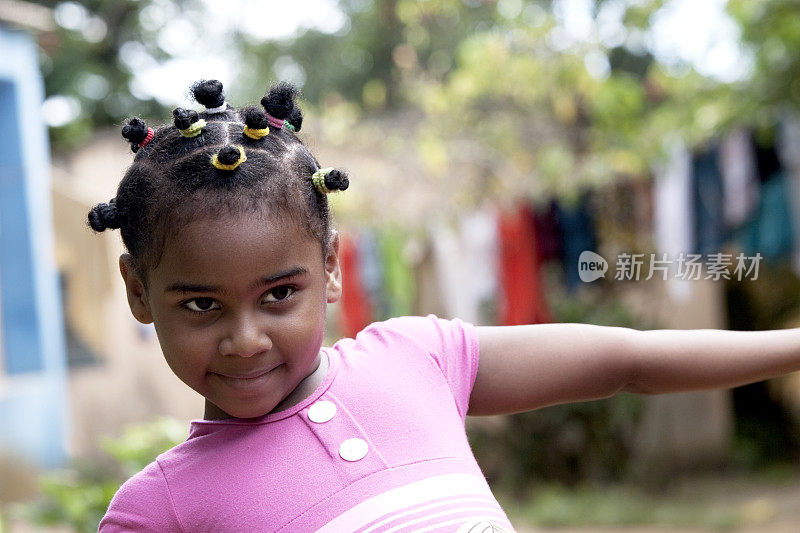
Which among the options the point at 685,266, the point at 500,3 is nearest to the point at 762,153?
the point at 685,266

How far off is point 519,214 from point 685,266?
53.7 inches

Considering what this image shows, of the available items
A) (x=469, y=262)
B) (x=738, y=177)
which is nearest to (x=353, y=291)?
(x=469, y=262)

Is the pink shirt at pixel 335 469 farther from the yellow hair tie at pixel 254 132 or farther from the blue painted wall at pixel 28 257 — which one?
the blue painted wall at pixel 28 257

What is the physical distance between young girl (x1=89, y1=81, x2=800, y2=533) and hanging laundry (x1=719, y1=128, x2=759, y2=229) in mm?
4352

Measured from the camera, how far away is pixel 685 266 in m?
5.86

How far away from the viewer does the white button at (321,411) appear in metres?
1.33

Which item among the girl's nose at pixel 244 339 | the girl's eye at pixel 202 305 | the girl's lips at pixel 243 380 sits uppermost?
the girl's eye at pixel 202 305

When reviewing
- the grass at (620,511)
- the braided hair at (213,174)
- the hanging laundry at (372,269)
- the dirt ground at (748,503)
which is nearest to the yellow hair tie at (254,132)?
the braided hair at (213,174)

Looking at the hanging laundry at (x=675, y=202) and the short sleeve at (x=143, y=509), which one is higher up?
the hanging laundry at (x=675, y=202)

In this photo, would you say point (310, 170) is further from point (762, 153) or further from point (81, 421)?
point (81, 421)

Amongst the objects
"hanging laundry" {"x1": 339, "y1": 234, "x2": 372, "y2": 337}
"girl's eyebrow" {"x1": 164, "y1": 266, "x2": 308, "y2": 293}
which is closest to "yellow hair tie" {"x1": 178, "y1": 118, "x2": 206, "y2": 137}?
"girl's eyebrow" {"x1": 164, "y1": 266, "x2": 308, "y2": 293}

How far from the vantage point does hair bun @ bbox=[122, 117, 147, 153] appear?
52.9 inches

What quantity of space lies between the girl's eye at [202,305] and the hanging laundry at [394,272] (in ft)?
20.3

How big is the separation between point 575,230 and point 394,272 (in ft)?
5.26
